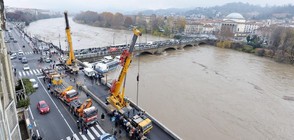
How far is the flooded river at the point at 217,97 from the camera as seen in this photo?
21.3 m

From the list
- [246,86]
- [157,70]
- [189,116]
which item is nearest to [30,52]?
[157,70]

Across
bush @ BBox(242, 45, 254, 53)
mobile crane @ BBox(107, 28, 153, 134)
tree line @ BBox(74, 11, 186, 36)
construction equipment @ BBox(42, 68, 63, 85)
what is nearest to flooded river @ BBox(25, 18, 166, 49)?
tree line @ BBox(74, 11, 186, 36)

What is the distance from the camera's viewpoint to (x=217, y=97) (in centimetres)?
2842

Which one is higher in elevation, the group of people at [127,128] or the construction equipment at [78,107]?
the construction equipment at [78,107]

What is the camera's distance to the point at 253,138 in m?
20.2

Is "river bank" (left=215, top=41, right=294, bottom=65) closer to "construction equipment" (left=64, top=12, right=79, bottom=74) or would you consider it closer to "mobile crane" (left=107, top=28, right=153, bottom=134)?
"mobile crane" (left=107, top=28, right=153, bottom=134)

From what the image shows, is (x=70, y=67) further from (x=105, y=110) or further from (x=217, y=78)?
(x=217, y=78)

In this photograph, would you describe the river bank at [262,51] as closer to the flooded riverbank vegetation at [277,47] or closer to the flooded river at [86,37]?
the flooded riverbank vegetation at [277,47]

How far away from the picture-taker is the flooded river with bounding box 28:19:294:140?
21.3m

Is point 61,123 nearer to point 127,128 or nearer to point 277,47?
point 127,128

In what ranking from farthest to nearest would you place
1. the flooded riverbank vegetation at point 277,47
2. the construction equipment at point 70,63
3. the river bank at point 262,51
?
the flooded riverbank vegetation at point 277,47 < the river bank at point 262,51 < the construction equipment at point 70,63

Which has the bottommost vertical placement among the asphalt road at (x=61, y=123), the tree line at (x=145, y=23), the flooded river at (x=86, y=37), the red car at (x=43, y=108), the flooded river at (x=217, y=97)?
the flooded river at (x=217, y=97)

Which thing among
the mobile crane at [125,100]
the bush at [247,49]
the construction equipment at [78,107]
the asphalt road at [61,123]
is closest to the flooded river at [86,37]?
the bush at [247,49]

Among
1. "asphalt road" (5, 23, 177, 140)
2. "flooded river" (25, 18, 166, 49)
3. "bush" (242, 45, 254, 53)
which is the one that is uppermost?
"flooded river" (25, 18, 166, 49)
